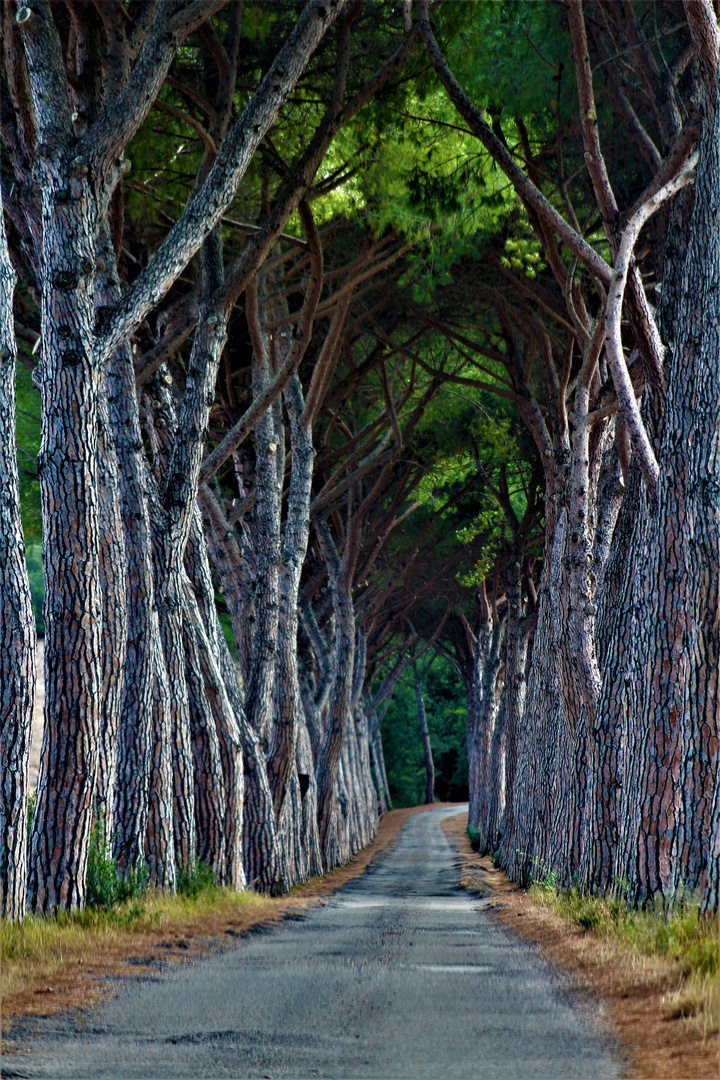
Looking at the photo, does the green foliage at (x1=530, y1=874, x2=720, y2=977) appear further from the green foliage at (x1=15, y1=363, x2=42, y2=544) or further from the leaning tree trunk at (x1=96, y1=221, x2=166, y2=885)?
the green foliage at (x1=15, y1=363, x2=42, y2=544)

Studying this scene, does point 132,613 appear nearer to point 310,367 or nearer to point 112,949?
point 112,949

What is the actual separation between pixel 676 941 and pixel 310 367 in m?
12.7

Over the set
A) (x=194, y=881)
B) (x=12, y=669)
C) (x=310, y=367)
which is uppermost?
(x=310, y=367)

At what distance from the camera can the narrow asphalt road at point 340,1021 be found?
12.9ft

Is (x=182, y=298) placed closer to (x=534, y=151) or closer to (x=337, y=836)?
(x=534, y=151)

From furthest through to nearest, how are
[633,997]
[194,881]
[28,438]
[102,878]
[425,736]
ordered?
[425,736] < [28,438] < [194,881] < [102,878] < [633,997]

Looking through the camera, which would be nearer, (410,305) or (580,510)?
(580,510)

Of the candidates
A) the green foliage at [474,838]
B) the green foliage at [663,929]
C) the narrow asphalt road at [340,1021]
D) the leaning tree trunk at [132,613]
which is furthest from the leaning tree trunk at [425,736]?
the narrow asphalt road at [340,1021]

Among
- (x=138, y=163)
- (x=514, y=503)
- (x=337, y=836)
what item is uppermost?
(x=138, y=163)

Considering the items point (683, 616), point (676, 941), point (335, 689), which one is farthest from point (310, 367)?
point (676, 941)

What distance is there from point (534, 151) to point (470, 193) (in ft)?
4.32

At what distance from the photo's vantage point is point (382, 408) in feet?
64.4

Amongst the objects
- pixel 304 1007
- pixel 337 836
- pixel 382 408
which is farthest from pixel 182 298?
pixel 337 836

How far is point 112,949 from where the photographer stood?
6.90 m
